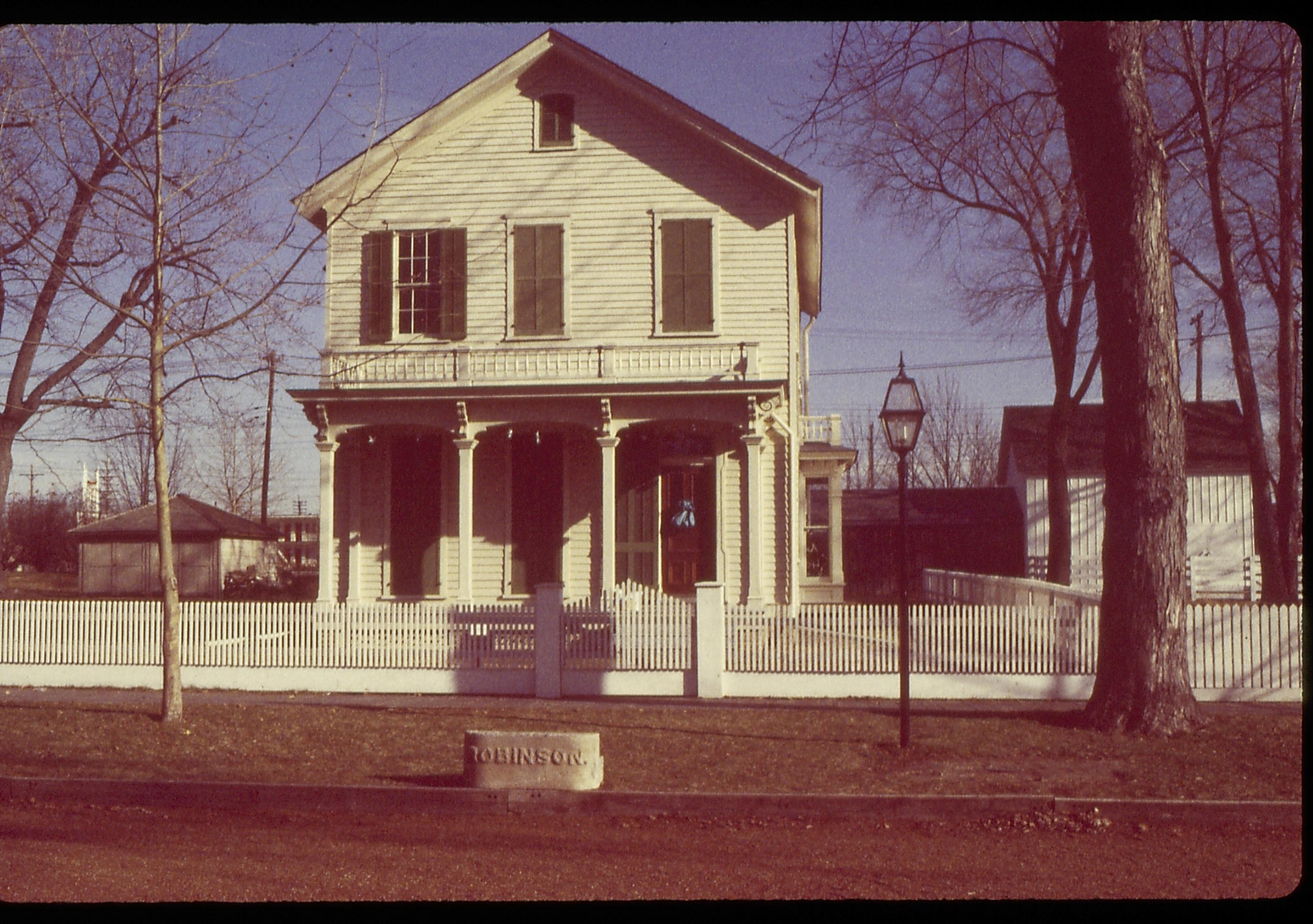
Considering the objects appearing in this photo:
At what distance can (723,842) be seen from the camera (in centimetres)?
848

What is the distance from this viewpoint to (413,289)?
2108cm

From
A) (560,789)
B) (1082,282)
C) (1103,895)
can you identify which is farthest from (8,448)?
(1082,282)

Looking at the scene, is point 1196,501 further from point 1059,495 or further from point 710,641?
point 710,641

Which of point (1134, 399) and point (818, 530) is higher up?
point (1134, 399)

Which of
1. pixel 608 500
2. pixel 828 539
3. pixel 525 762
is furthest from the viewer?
pixel 828 539

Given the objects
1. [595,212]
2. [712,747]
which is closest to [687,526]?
[595,212]

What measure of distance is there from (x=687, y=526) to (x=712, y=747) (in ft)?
31.4

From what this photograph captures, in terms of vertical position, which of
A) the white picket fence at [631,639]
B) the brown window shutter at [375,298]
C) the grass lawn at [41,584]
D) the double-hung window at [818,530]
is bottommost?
the grass lawn at [41,584]

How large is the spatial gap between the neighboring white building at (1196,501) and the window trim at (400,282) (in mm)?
17459

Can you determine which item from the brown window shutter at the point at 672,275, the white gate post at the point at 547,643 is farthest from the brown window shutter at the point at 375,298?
the white gate post at the point at 547,643

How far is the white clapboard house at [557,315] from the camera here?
20516 mm

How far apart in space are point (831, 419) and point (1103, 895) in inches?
742

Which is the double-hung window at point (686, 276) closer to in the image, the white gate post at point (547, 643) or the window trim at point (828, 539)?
the window trim at point (828, 539)

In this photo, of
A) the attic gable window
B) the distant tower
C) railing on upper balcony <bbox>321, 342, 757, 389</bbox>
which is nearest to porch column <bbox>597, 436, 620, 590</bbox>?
railing on upper balcony <bbox>321, 342, 757, 389</bbox>
